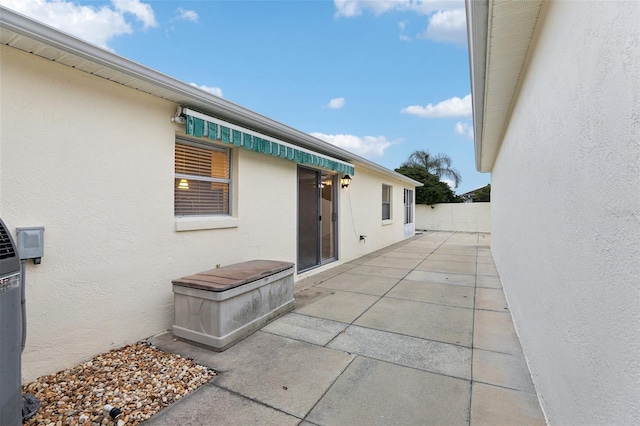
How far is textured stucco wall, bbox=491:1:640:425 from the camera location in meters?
1.06

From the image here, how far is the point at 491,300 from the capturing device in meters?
4.99

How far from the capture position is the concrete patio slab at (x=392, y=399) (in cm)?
215

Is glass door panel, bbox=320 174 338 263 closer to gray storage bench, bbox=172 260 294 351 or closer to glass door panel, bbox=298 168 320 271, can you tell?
glass door panel, bbox=298 168 320 271

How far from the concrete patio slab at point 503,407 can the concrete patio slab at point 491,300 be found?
2327mm

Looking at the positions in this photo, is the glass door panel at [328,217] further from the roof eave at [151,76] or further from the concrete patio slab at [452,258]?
the concrete patio slab at [452,258]

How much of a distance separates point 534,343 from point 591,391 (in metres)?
1.34

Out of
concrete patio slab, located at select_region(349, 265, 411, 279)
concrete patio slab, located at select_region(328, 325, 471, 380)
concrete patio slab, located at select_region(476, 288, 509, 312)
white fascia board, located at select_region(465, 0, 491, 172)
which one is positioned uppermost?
white fascia board, located at select_region(465, 0, 491, 172)

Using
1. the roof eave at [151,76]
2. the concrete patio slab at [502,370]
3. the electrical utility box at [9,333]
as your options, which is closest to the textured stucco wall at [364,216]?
the roof eave at [151,76]

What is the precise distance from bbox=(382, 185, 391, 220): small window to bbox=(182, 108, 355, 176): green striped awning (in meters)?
6.26

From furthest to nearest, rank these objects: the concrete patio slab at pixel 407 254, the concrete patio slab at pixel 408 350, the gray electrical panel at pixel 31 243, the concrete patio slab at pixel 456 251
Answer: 1. the concrete patio slab at pixel 456 251
2. the concrete patio slab at pixel 407 254
3. the concrete patio slab at pixel 408 350
4. the gray electrical panel at pixel 31 243

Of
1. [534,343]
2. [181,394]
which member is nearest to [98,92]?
[181,394]

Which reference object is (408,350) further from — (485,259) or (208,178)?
(485,259)

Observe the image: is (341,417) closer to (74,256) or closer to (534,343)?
(534,343)

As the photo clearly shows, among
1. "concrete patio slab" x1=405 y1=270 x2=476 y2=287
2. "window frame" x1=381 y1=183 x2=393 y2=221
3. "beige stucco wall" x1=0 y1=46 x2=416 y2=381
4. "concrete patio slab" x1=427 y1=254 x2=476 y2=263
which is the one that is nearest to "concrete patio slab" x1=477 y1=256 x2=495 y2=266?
"concrete patio slab" x1=427 y1=254 x2=476 y2=263
